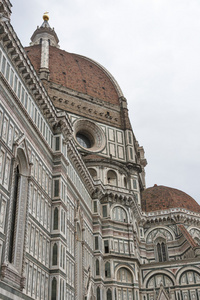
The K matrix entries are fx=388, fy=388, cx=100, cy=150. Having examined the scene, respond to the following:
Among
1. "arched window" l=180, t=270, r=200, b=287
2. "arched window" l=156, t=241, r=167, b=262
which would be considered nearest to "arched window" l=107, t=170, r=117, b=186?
"arched window" l=156, t=241, r=167, b=262

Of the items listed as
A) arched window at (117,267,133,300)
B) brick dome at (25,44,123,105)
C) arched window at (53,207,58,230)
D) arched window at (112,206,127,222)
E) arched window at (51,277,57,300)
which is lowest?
arched window at (51,277,57,300)

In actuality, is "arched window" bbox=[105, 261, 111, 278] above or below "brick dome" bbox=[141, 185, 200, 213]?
below

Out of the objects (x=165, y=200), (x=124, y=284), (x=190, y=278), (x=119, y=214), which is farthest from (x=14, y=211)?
(x=165, y=200)

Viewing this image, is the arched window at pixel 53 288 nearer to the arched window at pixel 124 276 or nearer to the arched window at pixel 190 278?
the arched window at pixel 124 276

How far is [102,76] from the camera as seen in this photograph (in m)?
55.9

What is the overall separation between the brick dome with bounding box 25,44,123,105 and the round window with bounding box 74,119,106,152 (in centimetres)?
597

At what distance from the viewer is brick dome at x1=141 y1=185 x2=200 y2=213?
46688mm

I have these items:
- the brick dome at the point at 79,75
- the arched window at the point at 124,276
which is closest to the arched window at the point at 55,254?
the arched window at the point at 124,276

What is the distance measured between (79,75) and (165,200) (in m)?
20.1

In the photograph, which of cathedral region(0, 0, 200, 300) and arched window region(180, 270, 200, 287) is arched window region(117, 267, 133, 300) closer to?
cathedral region(0, 0, 200, 300)

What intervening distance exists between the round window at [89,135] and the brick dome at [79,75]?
597 cm

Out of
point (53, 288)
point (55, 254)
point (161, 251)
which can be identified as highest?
point (161, 251)

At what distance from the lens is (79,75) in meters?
52.5

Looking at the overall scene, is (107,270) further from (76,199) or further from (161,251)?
(161,251)
